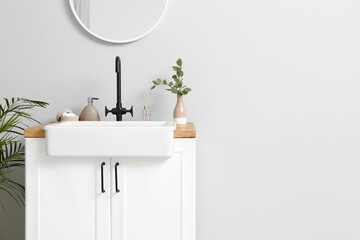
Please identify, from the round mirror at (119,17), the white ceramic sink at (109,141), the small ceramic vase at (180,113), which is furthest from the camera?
the round mirror at (119,17)

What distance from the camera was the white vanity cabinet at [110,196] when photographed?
1.96 meters

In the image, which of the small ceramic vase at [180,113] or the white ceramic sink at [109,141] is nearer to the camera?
the white ceramic sink at [109,141]

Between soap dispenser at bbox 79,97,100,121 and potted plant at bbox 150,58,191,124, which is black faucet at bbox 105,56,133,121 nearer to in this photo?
soap dispenser at bbox 79,97,100,121

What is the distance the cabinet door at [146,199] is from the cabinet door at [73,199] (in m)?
0.05

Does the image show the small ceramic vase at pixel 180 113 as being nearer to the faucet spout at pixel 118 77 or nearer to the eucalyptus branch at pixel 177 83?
the eucalyptus branch at pixel 177 83

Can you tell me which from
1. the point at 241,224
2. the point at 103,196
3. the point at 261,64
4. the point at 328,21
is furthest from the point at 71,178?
the point at 328,21

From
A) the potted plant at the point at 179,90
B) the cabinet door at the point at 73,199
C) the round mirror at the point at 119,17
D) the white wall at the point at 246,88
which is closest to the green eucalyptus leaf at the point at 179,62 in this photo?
the potted plant at the point at 179,90

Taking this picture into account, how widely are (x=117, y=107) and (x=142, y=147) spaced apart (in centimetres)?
46

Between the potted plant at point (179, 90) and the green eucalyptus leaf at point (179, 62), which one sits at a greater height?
the green eucalyptus leaf at point (179, 62)

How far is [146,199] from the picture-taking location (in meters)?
1.98

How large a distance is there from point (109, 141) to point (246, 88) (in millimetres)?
909

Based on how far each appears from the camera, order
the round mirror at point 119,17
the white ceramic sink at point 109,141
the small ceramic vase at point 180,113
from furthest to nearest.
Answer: the round mirror at point 119,17 < the small ceramic vase at point 180,113 < the white ceramic sink at point 109,141

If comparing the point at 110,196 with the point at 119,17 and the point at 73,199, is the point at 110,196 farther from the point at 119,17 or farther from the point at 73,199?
the point at 119,17

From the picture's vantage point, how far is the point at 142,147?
6.16ft
